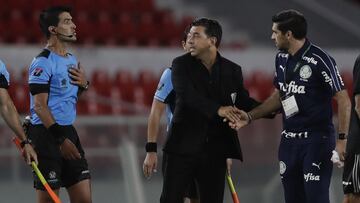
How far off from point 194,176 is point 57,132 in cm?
103

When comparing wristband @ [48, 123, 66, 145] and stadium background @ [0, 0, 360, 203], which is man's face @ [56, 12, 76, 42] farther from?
stadium background @ [0, 0, 360, 203]

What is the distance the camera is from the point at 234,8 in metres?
17.9

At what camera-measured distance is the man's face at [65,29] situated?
7.62 metres

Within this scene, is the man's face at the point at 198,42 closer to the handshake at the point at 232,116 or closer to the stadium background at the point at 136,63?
the handshake at the point at 232,116

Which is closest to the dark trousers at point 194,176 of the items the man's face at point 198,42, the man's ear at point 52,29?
the man's face at point 198,42

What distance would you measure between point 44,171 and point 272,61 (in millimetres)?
9152

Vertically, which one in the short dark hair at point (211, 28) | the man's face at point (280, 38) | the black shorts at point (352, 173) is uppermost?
the short dark hair at point (211, 28)

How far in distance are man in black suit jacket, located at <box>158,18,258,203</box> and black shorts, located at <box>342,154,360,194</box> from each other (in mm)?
763

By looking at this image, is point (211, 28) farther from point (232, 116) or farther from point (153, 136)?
point (153, 136)

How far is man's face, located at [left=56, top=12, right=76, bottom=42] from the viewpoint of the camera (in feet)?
25.0

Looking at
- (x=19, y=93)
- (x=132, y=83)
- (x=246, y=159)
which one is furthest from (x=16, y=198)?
(x=132, y=83)

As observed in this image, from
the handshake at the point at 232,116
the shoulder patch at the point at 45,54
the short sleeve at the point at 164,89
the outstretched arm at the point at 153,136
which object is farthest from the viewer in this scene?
the short sleeve at the point at 164,89

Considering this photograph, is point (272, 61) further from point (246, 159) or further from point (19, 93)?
point (246, 159)

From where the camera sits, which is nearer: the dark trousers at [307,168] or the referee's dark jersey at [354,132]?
the referee's dark jersey at [354,132]
